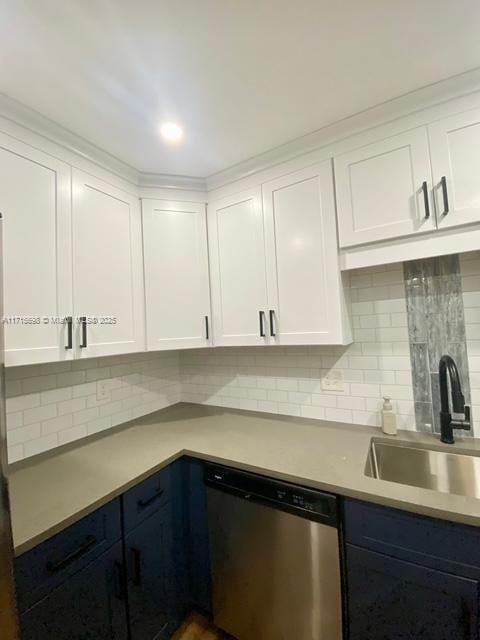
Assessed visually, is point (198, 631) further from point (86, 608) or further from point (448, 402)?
point (448, 402)

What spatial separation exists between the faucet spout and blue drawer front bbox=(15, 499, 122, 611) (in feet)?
4.76

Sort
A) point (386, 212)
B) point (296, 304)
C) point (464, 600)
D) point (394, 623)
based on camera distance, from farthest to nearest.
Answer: point (296, 304) < point (386, 212) < point (394, 623) < point (464, 600)

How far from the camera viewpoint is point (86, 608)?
3.35 feet

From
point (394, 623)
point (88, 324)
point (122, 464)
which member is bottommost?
point (394, 623)

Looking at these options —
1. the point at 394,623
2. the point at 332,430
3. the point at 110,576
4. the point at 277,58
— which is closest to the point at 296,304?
the point at 332,430

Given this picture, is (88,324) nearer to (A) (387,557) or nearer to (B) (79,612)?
(B) (79,612)

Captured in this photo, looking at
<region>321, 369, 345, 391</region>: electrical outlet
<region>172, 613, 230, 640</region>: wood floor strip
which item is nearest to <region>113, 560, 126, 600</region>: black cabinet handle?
<region>172, 613, 230, 640</region>: wood floor strip

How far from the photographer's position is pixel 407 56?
3.48ft

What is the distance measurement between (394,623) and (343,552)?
248 mm

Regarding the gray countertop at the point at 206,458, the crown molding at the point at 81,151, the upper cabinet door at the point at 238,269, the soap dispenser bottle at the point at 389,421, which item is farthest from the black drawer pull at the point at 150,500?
the crown molding at the point at 81,151

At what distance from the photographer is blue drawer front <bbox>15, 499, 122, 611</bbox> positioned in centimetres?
88

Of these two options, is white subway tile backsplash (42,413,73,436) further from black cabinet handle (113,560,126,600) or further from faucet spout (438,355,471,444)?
faucet spout (438,355,471,444)

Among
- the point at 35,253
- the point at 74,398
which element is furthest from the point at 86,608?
the point at 35,253

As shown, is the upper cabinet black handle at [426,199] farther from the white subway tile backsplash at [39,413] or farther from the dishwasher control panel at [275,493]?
the white subway tile backsplash at [39,413]
